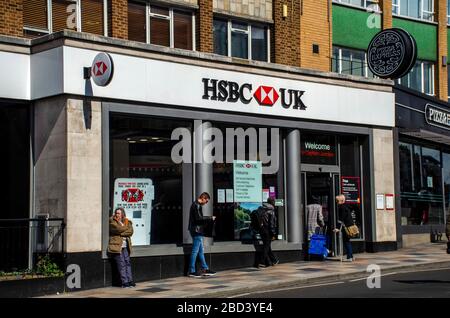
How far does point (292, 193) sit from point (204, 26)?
15.9 ft

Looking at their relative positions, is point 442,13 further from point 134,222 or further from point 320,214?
point 134,222

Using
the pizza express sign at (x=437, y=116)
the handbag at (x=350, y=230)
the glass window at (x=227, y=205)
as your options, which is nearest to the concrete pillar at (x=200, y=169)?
the glass window at (x=227, y=205)

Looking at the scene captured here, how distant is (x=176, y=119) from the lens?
18.9m

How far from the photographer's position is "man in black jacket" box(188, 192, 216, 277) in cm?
1800

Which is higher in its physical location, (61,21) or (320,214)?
(61,21)

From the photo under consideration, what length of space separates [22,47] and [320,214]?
877 cm

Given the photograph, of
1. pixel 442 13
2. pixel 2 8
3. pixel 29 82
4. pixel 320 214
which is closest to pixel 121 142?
pixel 29 82

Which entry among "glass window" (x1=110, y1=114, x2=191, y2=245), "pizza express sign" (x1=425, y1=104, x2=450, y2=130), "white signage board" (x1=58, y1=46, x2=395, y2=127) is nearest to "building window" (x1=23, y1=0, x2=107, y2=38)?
"white signage board" (x1=58, y1=46, x2=395, y2=127)

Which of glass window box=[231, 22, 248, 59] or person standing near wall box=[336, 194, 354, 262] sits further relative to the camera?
glass window box=[231, 22, 248, 59]

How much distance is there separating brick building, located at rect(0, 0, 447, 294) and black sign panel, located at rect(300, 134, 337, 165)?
0.15ft

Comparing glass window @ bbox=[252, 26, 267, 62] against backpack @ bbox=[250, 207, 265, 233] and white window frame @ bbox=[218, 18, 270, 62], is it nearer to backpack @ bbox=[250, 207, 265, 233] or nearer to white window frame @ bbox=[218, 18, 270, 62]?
white window frame @ bbox=[218, 18, 270, 62]

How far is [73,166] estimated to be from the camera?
55.0 feet

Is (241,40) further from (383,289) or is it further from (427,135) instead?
(383,289)

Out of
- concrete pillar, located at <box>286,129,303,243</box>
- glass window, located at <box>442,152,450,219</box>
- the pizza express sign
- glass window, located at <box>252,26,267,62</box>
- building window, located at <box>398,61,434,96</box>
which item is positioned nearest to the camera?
concrete pillar, located at <box>286,129,303,243</box>
